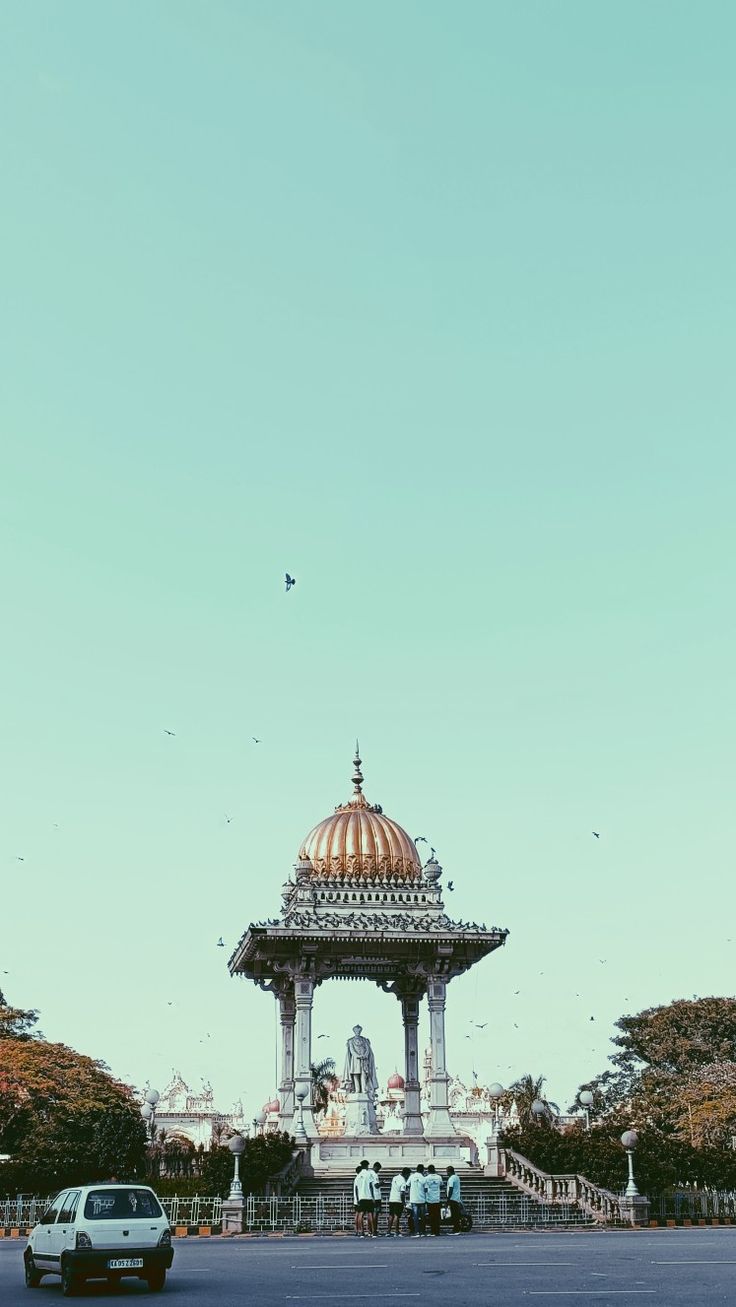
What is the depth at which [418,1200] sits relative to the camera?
2928 centimetres

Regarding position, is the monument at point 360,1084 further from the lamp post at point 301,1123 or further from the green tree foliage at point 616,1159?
the green tree foliage at point 616,1159

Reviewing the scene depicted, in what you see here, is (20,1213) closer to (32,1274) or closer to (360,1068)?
(360,1068)

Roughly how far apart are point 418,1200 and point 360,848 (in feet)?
55.6

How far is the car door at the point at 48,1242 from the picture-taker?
1822 centimetres

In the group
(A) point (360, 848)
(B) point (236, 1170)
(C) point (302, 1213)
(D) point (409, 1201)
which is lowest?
(C) point (302, 1213)

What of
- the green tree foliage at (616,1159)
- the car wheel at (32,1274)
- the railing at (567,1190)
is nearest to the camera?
the car wheel at (32,1274)

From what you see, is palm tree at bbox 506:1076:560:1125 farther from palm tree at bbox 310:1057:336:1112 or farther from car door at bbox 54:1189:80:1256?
car door at bbox 54:1189:80:1256

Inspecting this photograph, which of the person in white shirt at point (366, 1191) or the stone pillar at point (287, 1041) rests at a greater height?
the stone pillar at point (287, 1041)

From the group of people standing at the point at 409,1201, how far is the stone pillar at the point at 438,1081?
9.27 meters

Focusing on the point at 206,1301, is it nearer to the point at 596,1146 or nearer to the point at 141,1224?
the point at 141,1224

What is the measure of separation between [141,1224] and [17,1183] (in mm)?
24636

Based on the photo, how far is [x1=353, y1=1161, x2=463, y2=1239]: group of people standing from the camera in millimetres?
29125

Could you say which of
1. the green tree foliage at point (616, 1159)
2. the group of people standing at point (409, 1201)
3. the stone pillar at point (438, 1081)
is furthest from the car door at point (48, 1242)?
the stone pillar at point (438, 1081)

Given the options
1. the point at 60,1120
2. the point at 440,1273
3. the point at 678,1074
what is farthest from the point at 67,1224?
the point at 678,1074
